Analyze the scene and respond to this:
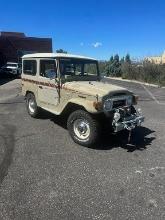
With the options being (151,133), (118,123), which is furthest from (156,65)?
(118,123)

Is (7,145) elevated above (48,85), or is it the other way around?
(48,85)

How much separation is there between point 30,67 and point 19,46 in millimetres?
38571

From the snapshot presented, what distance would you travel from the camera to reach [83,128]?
277 inches

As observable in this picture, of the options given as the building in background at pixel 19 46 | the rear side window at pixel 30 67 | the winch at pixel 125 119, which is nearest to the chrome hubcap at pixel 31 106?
the rear side window at pixel 30 67

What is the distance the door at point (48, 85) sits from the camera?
7.88m

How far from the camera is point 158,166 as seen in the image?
5953 millimetres

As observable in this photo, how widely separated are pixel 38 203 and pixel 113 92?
3.46m

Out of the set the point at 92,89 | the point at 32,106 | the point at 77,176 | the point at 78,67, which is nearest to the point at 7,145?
the point at 77,176

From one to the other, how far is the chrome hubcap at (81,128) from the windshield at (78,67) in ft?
5.07

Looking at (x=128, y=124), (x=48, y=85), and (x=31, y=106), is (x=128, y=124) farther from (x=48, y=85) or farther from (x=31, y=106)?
(x=31, y=106)

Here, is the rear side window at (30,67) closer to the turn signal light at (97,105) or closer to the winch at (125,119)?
the turn signal light at (97,105)

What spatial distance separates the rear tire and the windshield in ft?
6.37

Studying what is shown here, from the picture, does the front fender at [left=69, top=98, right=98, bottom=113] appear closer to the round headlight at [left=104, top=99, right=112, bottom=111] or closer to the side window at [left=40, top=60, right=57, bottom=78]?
the round headlight at [left=104, top=99, right=112, bottom=111]

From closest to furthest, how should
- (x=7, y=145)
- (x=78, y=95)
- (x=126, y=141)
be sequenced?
(x=7, y=145)
(x=78, y=95)
(x=126, y=141)
